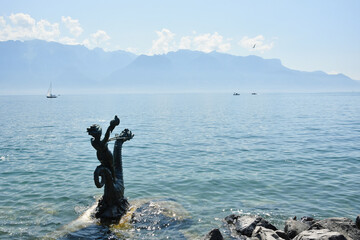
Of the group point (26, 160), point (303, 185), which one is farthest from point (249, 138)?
point (26, 160)

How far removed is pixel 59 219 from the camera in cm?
1449

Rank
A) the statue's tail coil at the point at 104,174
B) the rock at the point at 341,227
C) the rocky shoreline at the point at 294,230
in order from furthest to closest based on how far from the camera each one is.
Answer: the statue's tail coil at the point at 104,174, the rock at the point at 341,227, the rocky shoreline at the point at 294,230

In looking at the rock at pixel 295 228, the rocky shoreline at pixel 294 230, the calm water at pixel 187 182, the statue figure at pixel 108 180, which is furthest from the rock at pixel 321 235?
the statue figure at pixel 108 180

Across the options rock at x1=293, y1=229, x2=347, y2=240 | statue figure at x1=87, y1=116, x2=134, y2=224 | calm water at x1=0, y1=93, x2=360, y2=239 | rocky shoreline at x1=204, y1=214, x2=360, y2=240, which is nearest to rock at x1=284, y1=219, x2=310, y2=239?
rocky shoreline at x1=204, y1=214, x2=360, y2=240

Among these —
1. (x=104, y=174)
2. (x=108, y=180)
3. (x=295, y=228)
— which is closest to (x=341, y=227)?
(x=295, y=228)

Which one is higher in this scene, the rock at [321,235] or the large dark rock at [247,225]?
the rock at [321,235]

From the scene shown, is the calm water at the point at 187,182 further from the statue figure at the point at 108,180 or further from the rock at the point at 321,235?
the rock at the point at 321,235

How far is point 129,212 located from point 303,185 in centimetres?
1134

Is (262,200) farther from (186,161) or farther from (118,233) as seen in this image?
(186,161)

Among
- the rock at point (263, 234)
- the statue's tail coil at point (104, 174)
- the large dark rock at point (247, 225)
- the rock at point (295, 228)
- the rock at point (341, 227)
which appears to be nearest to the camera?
the rock at point (263, 234)

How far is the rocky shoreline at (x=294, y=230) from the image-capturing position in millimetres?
10031

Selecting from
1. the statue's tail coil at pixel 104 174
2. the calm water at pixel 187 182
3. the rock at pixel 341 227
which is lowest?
the calm water at pixel 187 182

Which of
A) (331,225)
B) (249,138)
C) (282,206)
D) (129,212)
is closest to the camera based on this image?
(331,225)

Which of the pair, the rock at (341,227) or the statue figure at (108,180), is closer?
the rock at (341,227)
